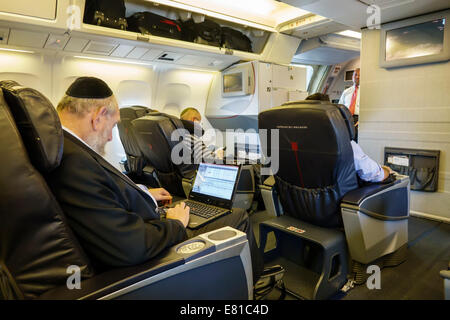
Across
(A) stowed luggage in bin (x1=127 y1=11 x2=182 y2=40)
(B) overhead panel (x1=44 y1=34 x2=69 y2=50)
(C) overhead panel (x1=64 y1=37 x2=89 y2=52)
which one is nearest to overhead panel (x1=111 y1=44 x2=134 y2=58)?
(A) stowed luggage in bin (x1=127 y1=11 x2=182 y2=40)

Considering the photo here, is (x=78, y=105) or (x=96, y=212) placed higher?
(x=78, y=105)

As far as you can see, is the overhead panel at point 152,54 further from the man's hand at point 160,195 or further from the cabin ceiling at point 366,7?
the man's hand at point 160,195

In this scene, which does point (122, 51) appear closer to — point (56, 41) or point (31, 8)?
point (56, 41)

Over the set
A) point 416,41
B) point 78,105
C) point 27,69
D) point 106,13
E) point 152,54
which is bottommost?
point 78,105

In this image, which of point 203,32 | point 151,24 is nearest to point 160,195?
point 151,24

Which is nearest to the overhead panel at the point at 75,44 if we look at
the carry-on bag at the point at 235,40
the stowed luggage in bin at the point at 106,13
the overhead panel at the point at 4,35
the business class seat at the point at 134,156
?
the stowed luggage in bin at the point at 106,13

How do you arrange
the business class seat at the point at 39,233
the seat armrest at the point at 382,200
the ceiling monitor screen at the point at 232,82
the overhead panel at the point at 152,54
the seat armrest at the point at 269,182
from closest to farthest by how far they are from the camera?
the business class seat at the point at 39,233
the seat armrest at the point at 382,200
the seat armrest at the point at 269,182
the overhead panel at the point at 152,54
the ceiling monitor screen at the point at 232,82

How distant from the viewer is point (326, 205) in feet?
7.41

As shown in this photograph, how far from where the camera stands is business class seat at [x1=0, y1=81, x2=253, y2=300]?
102 cm

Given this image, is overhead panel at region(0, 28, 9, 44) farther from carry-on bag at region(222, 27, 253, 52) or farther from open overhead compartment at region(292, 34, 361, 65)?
open overhead compartment at region(292, 34, 361, 65)

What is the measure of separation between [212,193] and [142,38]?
9.23 feet

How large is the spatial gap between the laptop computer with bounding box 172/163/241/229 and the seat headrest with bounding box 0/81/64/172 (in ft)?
3.31

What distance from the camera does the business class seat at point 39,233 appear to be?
3.36 feet

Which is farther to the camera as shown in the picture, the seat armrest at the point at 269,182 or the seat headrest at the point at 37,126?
the seat armrest at the point at 269,182
